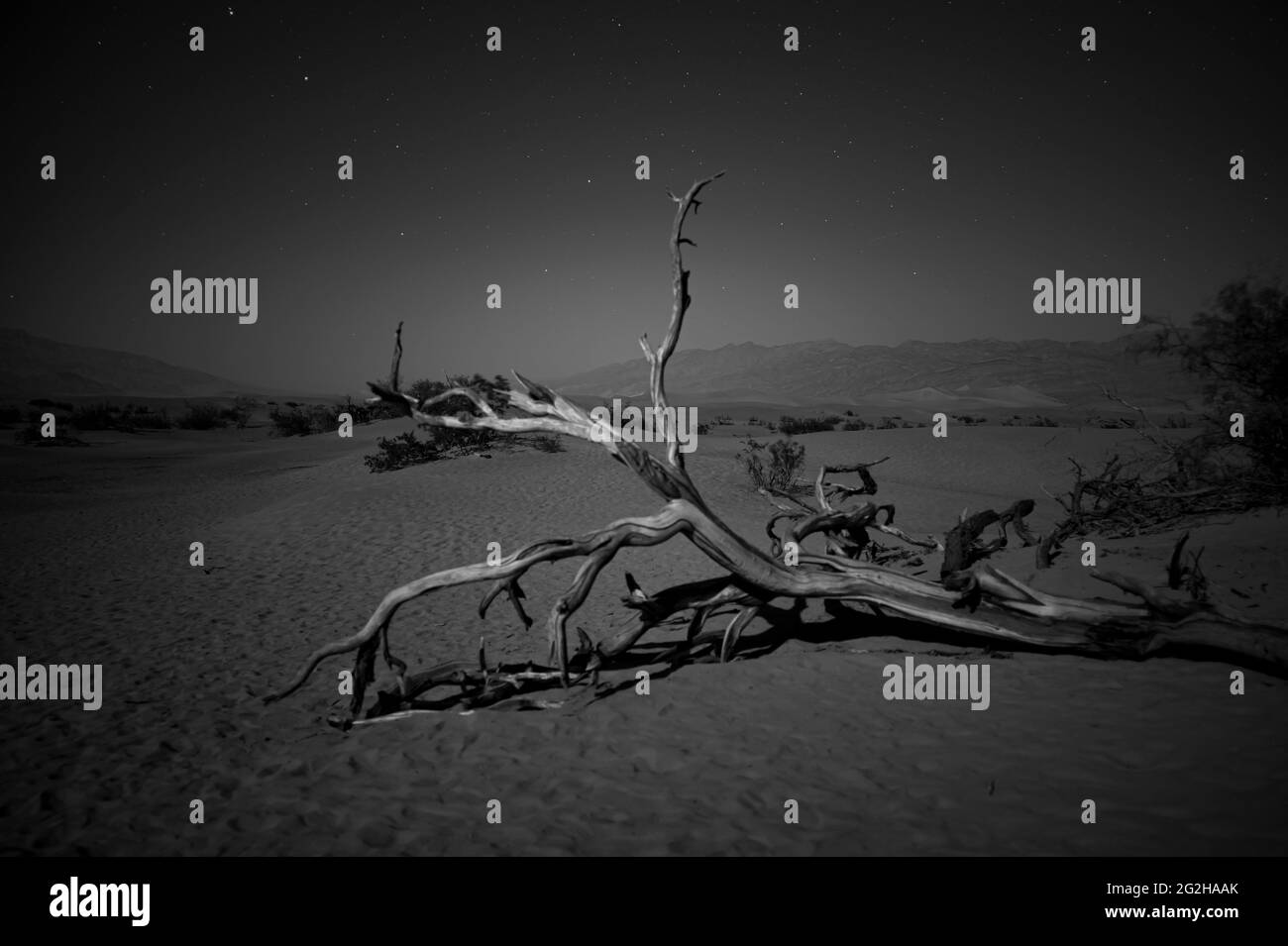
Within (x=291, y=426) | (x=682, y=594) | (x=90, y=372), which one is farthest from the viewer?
(x=90, y=372)

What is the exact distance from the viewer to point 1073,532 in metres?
9.55

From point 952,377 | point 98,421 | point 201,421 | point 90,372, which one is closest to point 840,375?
point 952,377

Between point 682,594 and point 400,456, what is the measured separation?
14.9 meters

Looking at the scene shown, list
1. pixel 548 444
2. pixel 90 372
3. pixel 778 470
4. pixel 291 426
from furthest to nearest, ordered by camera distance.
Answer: pixel 90 372 < pixel 291 426 < pixel 548 444 < pixel 778 470

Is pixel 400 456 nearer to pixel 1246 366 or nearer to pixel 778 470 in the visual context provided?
pixel 778 470

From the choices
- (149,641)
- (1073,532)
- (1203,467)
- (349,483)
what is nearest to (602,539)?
(149,641)

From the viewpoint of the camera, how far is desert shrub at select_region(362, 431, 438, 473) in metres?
17.6

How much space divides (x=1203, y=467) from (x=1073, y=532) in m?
2.55

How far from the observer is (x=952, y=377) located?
9500 cm

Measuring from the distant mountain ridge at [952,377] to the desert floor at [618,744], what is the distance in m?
57.7
